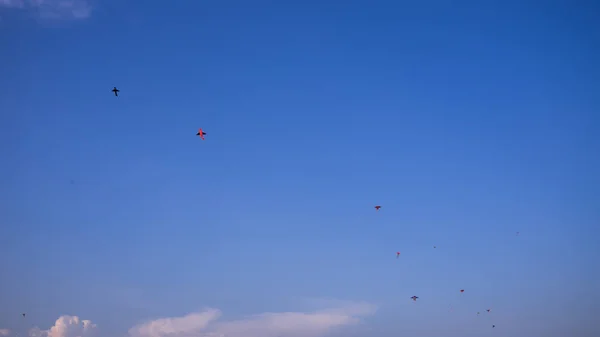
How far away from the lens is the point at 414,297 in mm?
117250

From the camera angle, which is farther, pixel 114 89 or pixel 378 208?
pixel 378 208

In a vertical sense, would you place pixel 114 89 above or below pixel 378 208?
above

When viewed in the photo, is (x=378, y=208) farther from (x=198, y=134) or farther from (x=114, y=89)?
(x=114, y=89)

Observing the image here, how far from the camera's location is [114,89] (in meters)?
90.4

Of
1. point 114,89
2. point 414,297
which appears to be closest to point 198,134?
point 114,89

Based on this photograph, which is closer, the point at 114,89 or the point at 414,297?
the point at 114,89

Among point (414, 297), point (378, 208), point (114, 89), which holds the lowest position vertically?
point (414, 297)

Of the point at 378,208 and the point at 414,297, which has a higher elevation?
the point at 378,208

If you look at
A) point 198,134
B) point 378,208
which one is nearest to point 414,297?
point 378,208

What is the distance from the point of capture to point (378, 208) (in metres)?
112

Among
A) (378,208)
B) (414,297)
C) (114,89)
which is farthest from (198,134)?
(414,297)

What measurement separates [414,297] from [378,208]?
3424 cm

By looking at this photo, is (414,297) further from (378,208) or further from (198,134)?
(198,134)

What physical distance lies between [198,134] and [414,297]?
3485 inches
